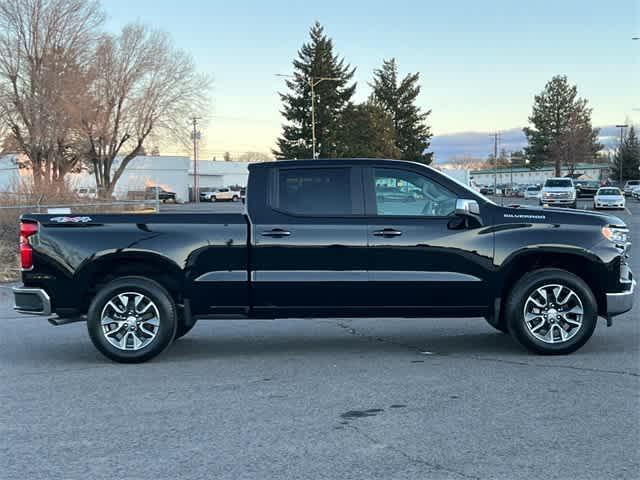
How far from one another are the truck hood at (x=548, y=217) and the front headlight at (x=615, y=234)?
51mm

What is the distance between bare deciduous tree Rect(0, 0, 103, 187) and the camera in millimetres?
39312

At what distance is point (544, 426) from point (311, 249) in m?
2.88

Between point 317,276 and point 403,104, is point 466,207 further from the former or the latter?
point 403,104

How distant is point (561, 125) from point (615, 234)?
328ft

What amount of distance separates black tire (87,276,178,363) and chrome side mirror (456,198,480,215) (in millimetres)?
2939

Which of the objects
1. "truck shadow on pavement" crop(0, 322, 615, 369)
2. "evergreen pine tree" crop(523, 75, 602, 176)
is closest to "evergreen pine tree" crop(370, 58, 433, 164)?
"evergreen pine tree" crop(523, 75, 602, 176)

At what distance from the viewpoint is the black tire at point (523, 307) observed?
7.07 metres

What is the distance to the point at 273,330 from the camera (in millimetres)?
8891

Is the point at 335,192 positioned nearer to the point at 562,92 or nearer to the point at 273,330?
the point at 273,330

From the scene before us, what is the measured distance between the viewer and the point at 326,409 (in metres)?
5.46

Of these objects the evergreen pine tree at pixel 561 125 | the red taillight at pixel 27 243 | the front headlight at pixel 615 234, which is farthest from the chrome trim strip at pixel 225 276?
the evergreen pine tree at pixel 561 125

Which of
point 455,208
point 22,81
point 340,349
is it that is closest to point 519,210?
point 455,208

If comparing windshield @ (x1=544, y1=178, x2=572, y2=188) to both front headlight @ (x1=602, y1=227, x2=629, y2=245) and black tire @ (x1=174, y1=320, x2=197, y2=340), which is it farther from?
black tire @ (x1=174, y1=320, x2=197, y2=340)

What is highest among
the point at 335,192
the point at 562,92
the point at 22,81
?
the point at 562,92
